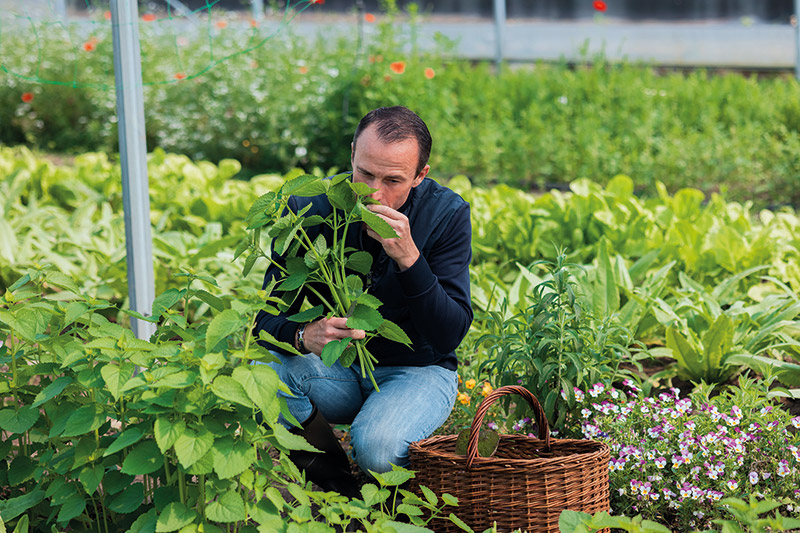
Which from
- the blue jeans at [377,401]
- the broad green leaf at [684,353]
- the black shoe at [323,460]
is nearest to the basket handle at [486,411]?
the blue jeans at [377,401]

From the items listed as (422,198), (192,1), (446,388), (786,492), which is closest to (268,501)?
(446,388)

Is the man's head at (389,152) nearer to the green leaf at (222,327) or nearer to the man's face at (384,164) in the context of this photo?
the man's face at (384,164)

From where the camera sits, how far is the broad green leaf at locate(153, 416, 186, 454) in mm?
1394

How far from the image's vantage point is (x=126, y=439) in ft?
4.81

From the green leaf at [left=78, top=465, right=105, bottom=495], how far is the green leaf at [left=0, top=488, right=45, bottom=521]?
A: 213mm

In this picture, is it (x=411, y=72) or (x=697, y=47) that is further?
(x=697, y=47)

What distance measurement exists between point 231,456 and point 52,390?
0.41 m

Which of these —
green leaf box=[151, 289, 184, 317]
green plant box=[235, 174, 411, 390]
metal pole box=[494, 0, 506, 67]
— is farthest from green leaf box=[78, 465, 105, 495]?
metal pole box=[494, 0, 506, 67]

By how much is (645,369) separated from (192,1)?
30.9ft

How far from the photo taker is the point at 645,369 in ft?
9.96

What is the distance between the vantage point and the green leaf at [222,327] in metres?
1.48

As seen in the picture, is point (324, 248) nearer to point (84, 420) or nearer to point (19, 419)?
point (84, 420)

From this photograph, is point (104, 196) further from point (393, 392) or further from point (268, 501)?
point (268, 501)

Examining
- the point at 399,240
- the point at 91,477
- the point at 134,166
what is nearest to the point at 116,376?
the point at 91,477
